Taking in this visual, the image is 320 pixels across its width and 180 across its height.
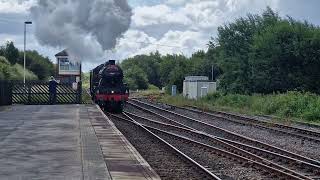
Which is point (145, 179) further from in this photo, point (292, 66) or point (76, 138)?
point (292, 66)

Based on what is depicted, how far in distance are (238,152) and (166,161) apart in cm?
279

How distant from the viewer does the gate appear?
4062 centimetres

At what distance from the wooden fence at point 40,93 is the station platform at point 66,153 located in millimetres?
17564

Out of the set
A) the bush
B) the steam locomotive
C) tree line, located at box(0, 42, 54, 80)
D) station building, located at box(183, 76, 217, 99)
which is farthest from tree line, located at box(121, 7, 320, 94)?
tree line, located at box(0, 42, 54, 80)

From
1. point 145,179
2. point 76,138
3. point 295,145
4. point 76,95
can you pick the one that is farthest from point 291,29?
point 145,179

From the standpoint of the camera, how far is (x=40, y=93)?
4100 centimetres

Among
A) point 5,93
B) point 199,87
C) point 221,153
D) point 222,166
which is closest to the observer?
point 222,166

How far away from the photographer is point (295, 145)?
2059 cm

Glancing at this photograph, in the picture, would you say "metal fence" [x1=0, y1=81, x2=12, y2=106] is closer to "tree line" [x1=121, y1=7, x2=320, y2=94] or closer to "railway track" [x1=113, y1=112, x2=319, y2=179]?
"railway track" [x1=113, y1=112, x2=319, y2=179]

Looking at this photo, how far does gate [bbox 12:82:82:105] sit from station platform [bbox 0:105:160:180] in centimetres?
1761

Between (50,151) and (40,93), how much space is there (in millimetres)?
26791

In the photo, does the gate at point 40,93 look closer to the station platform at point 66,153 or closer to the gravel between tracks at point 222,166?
the station platform at point 66,153

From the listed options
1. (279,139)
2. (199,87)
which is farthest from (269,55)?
(279,139)

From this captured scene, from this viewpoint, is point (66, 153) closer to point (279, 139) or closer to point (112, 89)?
point (279, 139)
